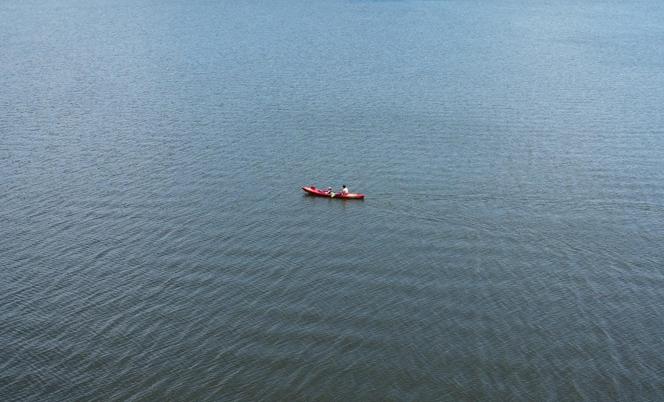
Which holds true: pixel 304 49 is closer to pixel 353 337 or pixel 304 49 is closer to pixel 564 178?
pixel 564 178

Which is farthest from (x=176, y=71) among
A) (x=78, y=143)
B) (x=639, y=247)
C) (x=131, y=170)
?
(x=639, y=247)

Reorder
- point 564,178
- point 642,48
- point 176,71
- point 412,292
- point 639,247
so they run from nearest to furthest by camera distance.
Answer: point 412,292, point 639,247, point 564,178, point 176,71, point 642,48

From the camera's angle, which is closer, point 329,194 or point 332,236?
point 332,236

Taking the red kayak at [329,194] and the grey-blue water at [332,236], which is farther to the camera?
the red kayak at [329,194]

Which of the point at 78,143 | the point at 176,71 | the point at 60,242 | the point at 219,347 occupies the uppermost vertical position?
the point at 176,71

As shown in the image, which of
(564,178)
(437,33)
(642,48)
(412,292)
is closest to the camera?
(412,292)

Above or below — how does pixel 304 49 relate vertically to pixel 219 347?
above

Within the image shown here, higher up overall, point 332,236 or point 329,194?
point 329,194

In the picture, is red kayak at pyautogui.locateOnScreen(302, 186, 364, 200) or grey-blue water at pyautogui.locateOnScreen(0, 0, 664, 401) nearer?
grey-blue water at pyautogui.locateOnScreen(0, 0, 664, 401)
